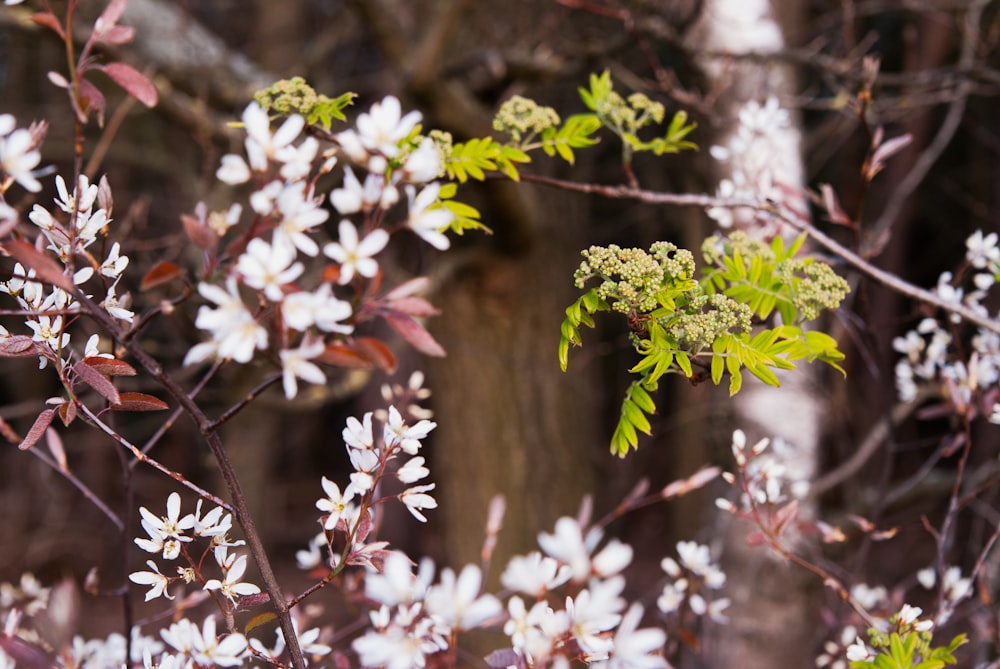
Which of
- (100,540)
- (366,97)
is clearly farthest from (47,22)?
(100,540)

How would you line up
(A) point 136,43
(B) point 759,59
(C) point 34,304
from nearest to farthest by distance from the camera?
(C) point 34,304 < (B) point 759,59 < (A) point 136,43

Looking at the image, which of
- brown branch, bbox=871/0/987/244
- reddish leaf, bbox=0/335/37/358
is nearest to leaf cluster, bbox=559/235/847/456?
reddish leaf, bbox=0/335/37/358

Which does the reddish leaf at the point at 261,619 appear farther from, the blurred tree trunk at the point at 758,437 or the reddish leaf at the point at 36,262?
the blurred tree trunk at the point at 758,437

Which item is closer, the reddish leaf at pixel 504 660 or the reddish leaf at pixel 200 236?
the reddish leaf at pixel 200 236

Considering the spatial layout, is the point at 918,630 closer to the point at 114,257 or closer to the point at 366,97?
the point at 114,257

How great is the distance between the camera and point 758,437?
2465 millimetres

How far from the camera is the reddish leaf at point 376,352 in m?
0.70

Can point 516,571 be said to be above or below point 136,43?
above

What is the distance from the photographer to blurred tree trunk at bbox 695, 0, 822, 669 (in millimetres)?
2459

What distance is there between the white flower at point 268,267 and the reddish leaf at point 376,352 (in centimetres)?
9

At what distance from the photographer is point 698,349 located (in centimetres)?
86

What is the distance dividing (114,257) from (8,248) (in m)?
0.26

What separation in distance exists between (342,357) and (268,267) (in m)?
0.10

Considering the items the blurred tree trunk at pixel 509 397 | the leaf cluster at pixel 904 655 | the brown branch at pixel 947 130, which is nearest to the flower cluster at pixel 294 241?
the leaf cluster at pixel 904 655
